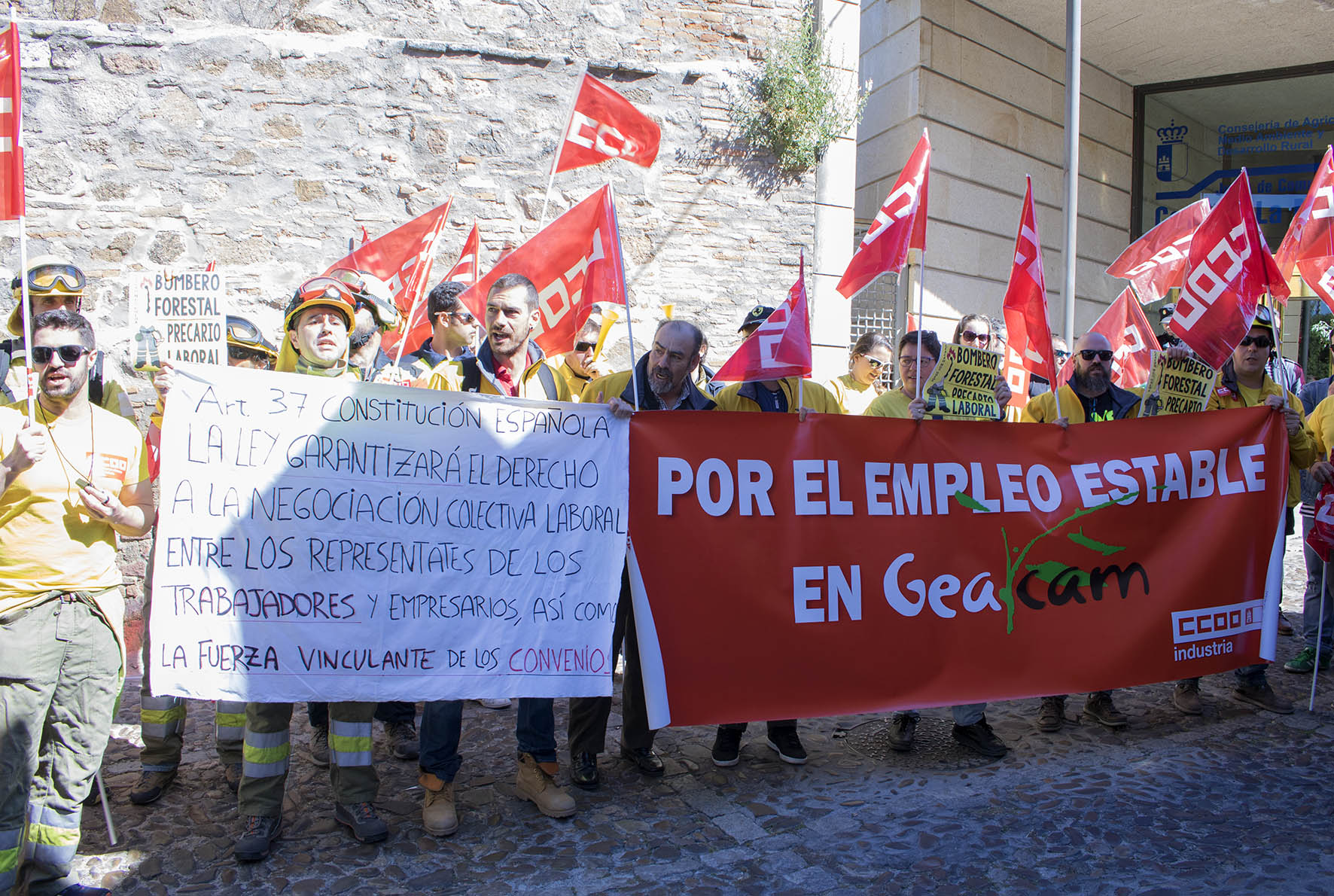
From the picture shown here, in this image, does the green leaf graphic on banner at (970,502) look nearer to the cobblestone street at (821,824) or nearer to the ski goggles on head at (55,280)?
the cobblestone street at (821,824)

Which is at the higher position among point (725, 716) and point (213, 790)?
point (725, 716)

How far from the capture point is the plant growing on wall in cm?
855

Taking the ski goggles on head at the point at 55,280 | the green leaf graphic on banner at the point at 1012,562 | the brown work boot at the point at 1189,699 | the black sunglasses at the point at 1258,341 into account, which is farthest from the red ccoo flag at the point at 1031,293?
the ski goggles on head at the point at 55,280

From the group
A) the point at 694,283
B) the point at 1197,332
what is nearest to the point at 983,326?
the point at 1197,332

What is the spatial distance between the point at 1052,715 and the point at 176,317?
4.30m

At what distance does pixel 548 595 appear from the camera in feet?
12.0

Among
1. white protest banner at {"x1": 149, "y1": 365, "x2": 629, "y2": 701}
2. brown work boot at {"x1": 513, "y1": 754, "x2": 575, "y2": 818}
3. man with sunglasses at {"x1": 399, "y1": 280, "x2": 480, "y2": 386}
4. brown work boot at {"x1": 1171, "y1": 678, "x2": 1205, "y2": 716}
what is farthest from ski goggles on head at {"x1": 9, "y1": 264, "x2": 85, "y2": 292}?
brown work boot at {"x1": 1171, "y1": 678, "x2": 1205, "y2": 716}

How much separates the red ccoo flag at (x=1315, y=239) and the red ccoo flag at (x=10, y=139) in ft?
20.0

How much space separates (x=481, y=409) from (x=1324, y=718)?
4517 mm

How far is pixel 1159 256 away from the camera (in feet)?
21.9

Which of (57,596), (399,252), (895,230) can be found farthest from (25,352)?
(895,230)

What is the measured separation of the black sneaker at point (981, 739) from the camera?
4339 mm

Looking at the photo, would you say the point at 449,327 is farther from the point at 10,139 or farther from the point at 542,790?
the point at 542,790

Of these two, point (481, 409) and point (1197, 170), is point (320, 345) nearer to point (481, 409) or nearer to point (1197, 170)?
point (481, 409)
